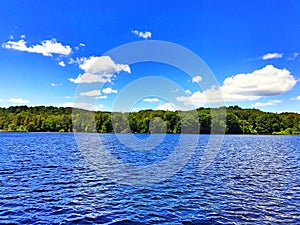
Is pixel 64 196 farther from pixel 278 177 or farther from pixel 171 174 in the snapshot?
pixel 278 177

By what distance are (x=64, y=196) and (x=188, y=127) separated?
165m

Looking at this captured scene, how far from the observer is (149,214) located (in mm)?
16516

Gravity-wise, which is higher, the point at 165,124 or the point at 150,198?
the point at 165,124

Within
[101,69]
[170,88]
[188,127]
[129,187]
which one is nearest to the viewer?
[129,187]

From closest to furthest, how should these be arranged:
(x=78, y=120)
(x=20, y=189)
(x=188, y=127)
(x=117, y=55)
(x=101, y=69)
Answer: (x=20, y=189), (x=117, y=55), (x=101, y=69), (x=78, y=120), (x=188, y=127)

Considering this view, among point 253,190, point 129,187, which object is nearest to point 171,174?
point 129,187

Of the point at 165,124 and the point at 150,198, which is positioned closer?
the point at 150,198

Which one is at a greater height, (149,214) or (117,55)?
(117,55)

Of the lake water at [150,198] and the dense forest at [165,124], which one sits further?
the dense forest at [165,124]

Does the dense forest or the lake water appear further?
the dense forest

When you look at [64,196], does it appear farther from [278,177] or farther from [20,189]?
[278,177]

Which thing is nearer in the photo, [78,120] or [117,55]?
[117,55]

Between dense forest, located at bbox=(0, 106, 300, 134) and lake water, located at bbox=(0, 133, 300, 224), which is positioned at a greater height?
dense forest, located at bbox=(0, 106, 300, 134)

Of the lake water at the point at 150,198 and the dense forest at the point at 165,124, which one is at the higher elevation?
the dense forest at the point at 165,124
